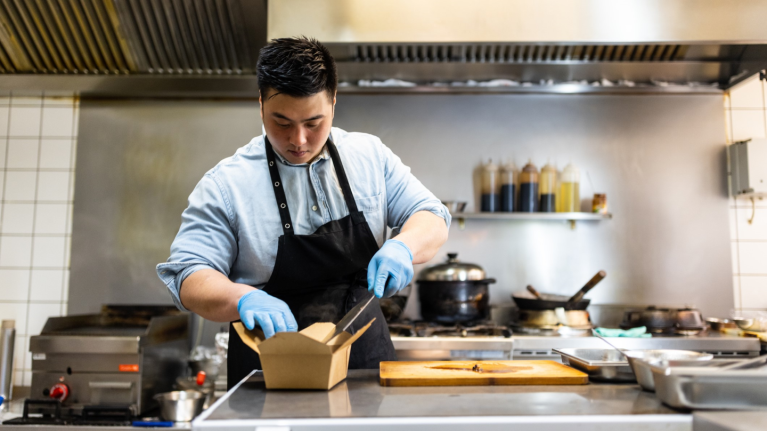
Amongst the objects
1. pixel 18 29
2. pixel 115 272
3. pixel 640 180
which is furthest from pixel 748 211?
pixel 18 29

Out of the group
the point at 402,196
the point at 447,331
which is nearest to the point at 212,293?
the point at 402,196

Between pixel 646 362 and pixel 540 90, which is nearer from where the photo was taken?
pixel 646 362

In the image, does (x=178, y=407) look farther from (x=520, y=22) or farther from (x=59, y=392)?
(x=520, y=22)

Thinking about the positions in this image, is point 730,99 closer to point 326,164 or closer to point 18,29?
point 326,164

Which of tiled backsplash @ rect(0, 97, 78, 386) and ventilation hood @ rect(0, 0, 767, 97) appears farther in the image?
tiled backsplash @ rect(0, 97, 78, 386)

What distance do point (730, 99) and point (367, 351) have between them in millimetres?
2902

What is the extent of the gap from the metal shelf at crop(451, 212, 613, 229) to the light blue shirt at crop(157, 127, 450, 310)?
1.49 metres

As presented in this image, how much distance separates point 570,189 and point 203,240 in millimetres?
2287

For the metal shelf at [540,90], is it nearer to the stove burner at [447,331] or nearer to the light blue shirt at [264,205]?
the stove burner at [447,331]

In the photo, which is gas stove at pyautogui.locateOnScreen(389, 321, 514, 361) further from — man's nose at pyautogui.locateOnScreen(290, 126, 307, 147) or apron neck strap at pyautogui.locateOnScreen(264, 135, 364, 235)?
man's nose at pyautogui.locateOnScreen(290, 126, 307, 147)

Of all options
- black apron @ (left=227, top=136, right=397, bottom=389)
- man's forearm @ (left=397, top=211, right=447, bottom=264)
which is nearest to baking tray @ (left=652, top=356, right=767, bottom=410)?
man's forearm @ (left=397, top=211, right=447, bottom=264)

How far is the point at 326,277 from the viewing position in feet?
5.19

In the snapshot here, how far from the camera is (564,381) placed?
3.84 feet

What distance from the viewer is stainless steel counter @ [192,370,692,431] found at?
88cm
